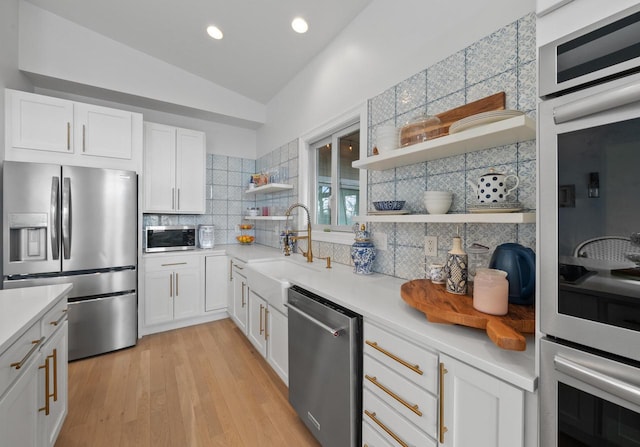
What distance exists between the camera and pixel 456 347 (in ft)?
2.68

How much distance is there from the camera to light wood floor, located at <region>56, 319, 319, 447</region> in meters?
1.53

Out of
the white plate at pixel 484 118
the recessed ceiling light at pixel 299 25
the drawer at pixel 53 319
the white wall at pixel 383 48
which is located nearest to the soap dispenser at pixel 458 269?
the white plate at pixel 484 118

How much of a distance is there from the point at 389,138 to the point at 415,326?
3.37 ft

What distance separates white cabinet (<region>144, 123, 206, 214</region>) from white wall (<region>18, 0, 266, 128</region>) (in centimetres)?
39

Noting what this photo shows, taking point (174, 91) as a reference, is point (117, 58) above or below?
above

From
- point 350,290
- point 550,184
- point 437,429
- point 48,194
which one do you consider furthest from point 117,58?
point 437,429

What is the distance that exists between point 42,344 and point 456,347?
66.5 inches

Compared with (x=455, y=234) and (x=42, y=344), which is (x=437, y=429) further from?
(x=42, y=344)

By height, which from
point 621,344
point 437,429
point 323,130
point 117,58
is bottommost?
point 437,429

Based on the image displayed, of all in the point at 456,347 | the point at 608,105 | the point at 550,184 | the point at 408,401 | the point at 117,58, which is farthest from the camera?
the point at 117,58

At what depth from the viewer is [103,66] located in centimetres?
270

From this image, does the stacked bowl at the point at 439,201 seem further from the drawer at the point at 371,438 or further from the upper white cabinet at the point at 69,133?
the upper white cabinet at the point at 69,133

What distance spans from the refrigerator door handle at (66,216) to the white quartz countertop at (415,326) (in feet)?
6.54

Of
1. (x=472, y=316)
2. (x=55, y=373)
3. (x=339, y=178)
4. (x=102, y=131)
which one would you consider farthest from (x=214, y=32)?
(x=472, y=316)
